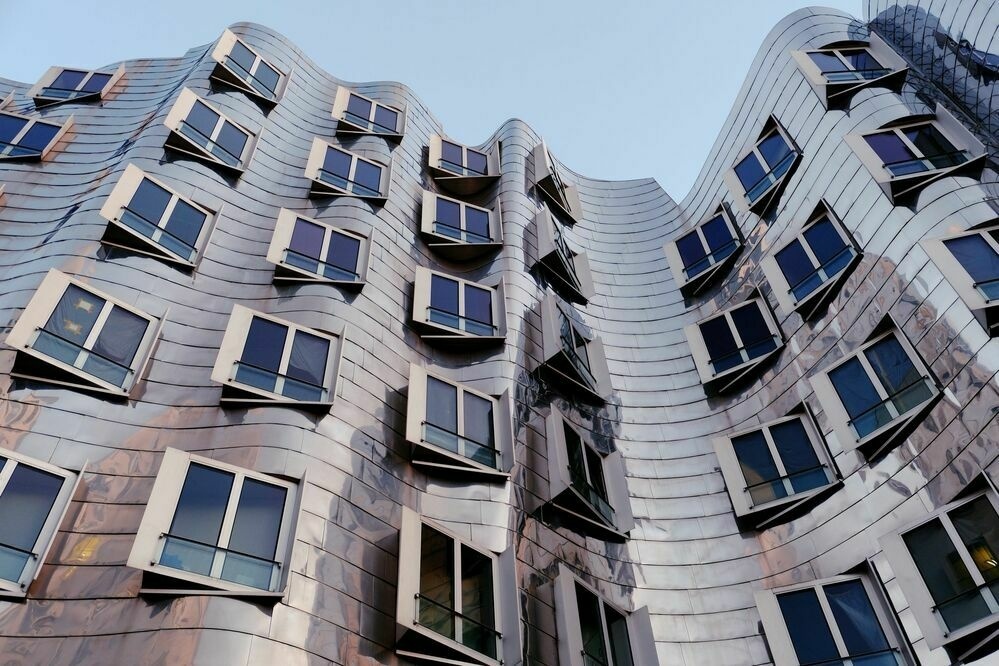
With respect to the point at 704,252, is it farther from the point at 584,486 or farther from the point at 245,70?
the point at 245,70

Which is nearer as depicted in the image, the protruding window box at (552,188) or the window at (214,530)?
the window at (214,530)

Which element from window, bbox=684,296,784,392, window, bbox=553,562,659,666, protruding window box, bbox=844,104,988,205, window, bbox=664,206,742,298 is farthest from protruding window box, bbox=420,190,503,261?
window, bbox=553,562,659,666

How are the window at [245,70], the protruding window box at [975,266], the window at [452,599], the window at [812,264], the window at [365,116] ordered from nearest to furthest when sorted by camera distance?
the window at [452,599], the protruding window box at [975,266], the window at [812,264], the window at [245,70], the window at [365,116]

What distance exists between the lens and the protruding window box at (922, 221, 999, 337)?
1474 cm

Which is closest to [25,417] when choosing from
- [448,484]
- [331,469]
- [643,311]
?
[331,469]

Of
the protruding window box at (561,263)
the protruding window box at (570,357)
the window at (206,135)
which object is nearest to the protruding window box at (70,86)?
the window at (206,135)

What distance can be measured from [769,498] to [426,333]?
30.4 feet

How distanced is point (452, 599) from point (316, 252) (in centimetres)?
984

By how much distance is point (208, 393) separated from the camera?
15.3 m

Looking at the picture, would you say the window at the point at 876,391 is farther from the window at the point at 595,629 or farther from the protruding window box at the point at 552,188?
the protruding window box at the point at 552,188

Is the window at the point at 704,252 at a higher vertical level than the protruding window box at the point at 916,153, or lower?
higher

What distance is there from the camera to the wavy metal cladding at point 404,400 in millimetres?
12516

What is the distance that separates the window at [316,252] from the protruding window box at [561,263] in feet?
20.7

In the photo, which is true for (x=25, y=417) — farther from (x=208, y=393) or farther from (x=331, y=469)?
(x=331, y=469)
